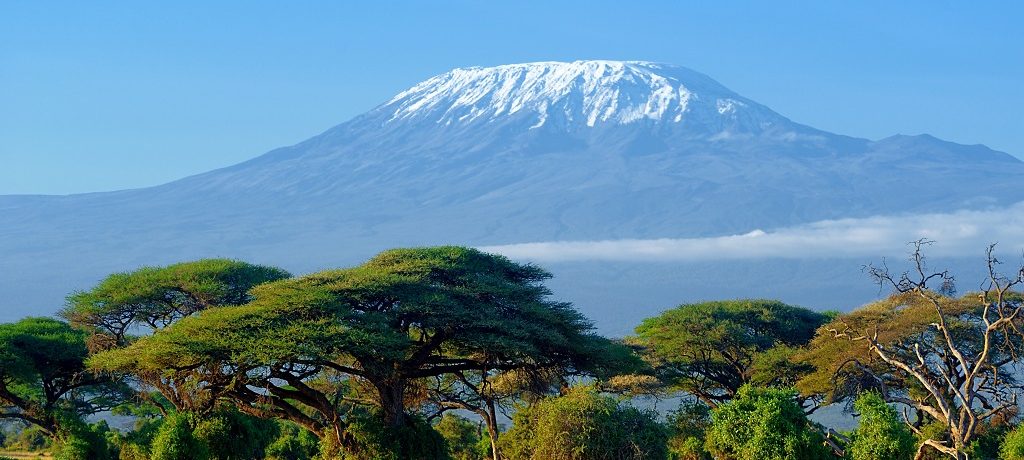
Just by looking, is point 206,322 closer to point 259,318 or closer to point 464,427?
point 259,318

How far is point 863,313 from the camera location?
141 ft

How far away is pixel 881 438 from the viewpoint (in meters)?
28.0

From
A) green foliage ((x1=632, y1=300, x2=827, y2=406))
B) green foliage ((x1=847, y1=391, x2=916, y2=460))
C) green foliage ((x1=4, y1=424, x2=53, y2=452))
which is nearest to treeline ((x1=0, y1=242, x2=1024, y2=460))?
green foliage ((x1=847, y1=391, x2=916, y2=460))

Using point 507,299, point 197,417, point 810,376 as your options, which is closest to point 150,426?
point 197,417

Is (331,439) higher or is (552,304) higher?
(552,304)

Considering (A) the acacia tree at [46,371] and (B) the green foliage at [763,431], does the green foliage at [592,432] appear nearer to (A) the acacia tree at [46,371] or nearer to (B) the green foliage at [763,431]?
(B) the green foliage at [763,431]

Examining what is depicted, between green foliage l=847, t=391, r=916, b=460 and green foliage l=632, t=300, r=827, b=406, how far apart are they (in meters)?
15.4

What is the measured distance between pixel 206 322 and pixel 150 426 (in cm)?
790

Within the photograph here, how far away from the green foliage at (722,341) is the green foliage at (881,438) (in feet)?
50.4

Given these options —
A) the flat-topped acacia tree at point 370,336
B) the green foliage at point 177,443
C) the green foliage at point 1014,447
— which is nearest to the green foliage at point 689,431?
the flat-topped acacia tree at point 370,336

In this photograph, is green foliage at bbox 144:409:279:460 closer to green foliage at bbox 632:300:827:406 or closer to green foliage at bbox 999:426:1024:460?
green foliage at bbox 632:300:827:406

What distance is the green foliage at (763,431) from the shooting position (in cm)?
2850

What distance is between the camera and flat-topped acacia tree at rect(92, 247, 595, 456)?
28547 millimetres

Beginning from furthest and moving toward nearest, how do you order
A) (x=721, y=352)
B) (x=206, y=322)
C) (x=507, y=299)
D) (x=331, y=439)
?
(x=721, y=352) → (x=507, y=299) → (x=331, y=439) → (x=206, y=322)
